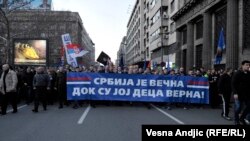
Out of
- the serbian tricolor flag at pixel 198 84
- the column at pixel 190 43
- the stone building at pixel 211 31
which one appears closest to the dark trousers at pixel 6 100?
the serbian tricolor flag at pixel 198 84

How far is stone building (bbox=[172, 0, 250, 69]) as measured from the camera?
23.6 metres

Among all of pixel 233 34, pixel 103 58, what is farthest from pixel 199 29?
pixel 103 58

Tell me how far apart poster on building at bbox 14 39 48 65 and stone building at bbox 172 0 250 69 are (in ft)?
37.3

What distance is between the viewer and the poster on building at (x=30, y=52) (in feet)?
82.3

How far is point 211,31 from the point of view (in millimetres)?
30172

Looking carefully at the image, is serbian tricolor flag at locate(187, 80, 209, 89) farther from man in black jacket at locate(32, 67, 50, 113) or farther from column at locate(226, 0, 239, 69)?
column at locate(226, 0, 239, 69)

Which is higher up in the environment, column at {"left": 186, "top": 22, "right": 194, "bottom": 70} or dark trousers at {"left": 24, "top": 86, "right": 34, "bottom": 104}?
column at {"left": 186, "top": 22, "right": 194, "bottom": 70}

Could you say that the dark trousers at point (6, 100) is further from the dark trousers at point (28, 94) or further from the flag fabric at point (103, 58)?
the flag fabric at point (103, 58)

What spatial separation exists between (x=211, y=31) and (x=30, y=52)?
1340cm

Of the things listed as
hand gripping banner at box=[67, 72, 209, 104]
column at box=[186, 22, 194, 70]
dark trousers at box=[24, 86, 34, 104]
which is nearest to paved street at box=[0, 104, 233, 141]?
hand gripping banner at box=[67, 72, 209, 104]

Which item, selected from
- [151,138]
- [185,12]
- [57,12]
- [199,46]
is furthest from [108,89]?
[57,12]

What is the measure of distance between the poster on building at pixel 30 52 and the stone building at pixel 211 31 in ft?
37.3

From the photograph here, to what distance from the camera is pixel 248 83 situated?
35.9 ft

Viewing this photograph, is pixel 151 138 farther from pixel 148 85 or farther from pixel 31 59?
pixel 31 59
